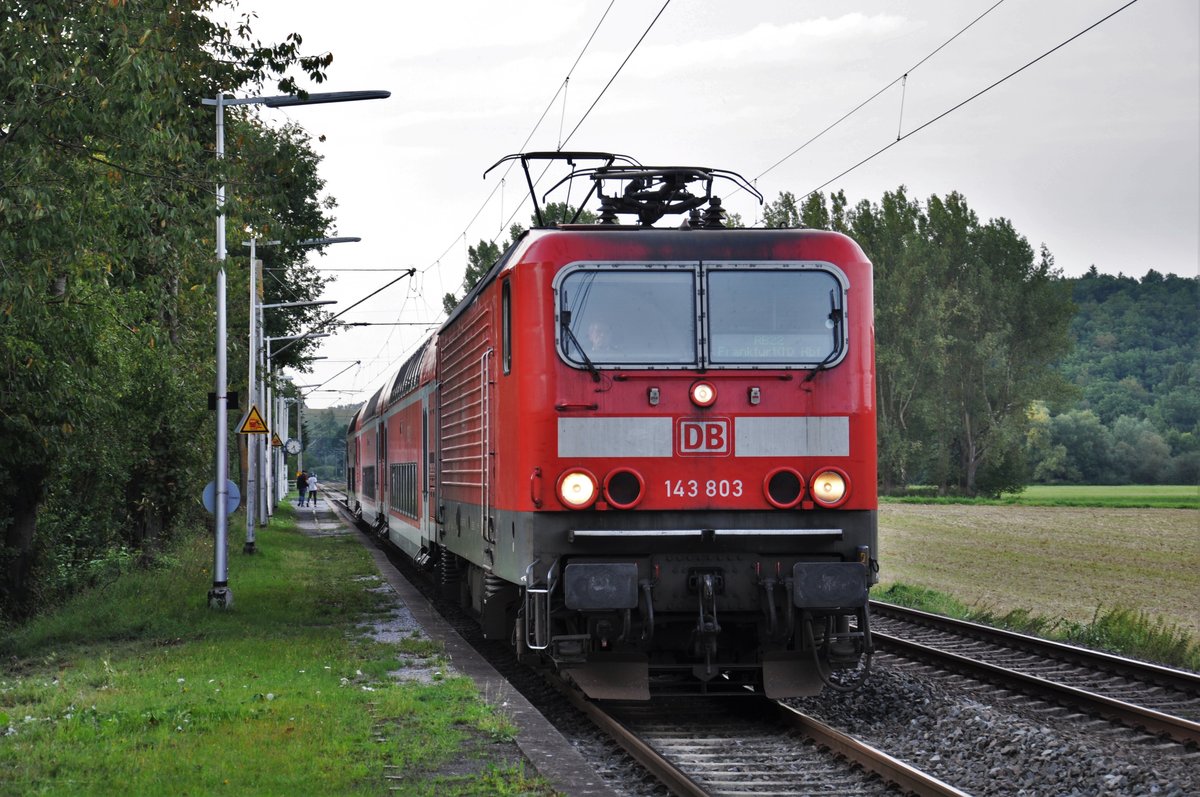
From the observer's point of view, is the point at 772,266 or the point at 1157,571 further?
the point at 1157,571

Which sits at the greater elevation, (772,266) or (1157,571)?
(772,266)

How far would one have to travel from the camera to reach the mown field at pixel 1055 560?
20531 mm

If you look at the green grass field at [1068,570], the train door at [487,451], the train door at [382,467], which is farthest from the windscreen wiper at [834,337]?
the train door at [382,467]

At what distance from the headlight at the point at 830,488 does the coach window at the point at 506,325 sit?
2287 millimetres

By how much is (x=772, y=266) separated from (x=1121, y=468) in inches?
3126

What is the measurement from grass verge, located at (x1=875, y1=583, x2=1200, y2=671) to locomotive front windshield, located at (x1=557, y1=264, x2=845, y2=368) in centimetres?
598

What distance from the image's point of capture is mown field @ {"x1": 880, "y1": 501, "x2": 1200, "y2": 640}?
67.4 feet

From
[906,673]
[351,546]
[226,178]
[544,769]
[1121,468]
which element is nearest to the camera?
[544,769]

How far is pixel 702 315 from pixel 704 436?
33.3 inches

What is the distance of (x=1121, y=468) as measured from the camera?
8369 centimetres

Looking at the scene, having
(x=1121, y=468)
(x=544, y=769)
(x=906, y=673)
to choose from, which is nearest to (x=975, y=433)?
(x=1121, y=468)

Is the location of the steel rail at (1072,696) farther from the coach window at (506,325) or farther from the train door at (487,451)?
the coach window at (506,325)

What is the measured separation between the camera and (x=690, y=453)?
380 inches

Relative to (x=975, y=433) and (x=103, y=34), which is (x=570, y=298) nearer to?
(x=103, y=34)
